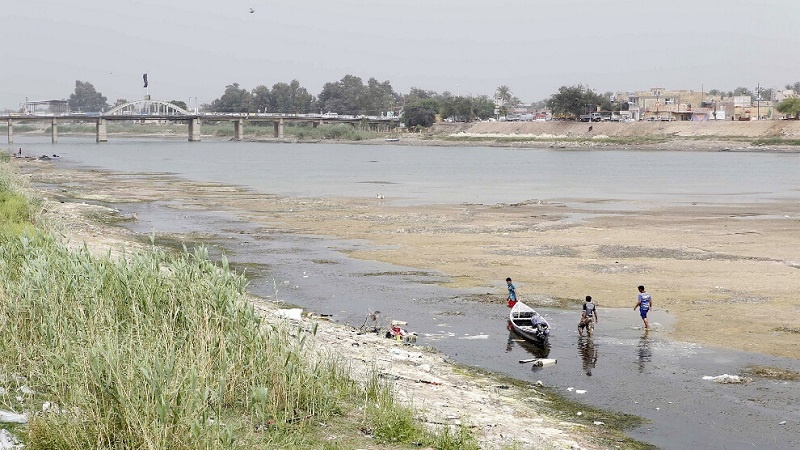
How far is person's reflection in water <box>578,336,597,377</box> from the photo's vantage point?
18.5 m

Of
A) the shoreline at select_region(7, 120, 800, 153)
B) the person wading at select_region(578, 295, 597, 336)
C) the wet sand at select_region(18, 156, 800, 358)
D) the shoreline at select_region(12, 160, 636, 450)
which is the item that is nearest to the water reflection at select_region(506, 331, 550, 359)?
the person wading at select_region(578, 295, 597, 336)

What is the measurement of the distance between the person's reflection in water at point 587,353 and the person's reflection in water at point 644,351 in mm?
964

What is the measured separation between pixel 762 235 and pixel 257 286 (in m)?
22.9

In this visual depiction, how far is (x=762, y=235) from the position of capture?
3803cm

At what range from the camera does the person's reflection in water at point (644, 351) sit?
61.6 feet

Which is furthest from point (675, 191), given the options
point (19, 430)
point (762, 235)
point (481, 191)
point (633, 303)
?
point (19, 430)

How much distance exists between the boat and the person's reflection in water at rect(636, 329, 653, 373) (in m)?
2.09

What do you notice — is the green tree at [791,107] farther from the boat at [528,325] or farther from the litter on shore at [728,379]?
the litter on shore at [728,379]

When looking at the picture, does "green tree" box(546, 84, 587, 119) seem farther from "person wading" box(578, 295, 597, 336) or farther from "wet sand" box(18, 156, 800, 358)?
"person wading" box(578, 295, 597, 336)

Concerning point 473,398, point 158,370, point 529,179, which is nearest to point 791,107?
point 529,179

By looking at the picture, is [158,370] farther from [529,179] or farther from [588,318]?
[529,179]

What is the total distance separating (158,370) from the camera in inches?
365

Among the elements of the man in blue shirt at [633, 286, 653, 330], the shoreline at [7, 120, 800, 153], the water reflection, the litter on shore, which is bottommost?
the water reflection

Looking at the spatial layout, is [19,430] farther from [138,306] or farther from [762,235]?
[762,235]
